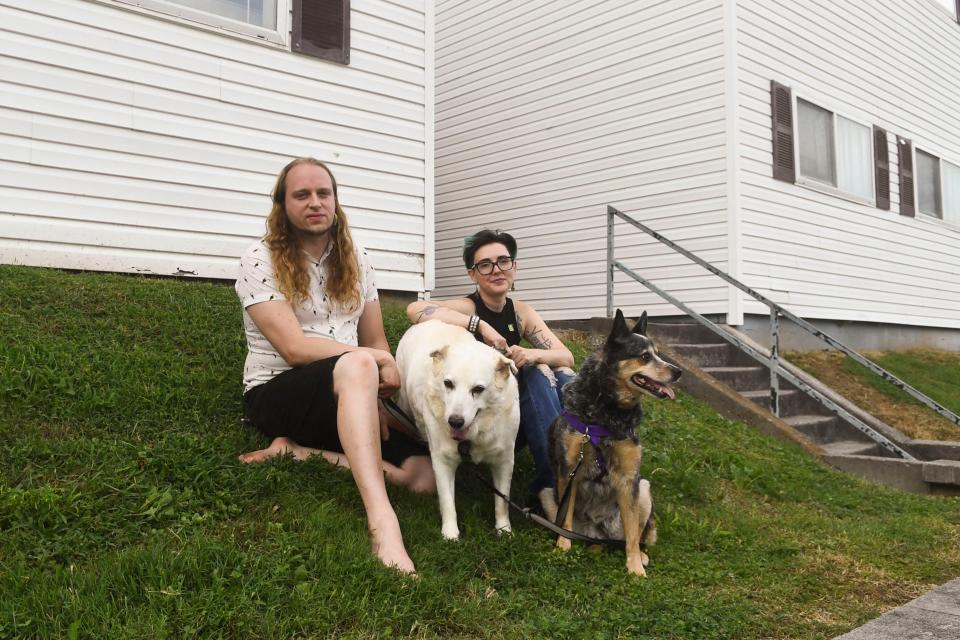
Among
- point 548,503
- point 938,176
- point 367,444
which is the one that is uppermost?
point 938,176

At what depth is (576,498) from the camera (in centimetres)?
379

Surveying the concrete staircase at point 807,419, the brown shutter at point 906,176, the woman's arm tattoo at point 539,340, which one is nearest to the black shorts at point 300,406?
the woman's arm tattoo at point 539,340

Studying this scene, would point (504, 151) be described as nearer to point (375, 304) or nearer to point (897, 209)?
point (897, 209)

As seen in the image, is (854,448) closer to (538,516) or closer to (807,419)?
(807,419)

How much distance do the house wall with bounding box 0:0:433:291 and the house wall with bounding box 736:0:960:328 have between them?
4.25m

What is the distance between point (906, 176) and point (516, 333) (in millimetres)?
10750

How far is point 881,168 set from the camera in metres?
11.6

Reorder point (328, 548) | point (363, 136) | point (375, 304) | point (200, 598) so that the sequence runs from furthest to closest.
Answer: point (363, 136) → point (375, 304) → point (328, 548) → point (200, 598)

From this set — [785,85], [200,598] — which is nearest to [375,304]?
[200,598]

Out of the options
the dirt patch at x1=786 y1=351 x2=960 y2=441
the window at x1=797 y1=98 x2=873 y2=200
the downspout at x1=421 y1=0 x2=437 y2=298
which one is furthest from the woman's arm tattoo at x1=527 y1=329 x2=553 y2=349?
the window at x1=797 y1=98 x2=873 y2=200

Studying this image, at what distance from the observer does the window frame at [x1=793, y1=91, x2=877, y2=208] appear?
989 centimetres

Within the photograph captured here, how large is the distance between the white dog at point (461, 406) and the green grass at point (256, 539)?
0.78 ft

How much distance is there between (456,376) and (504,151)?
8.95 m

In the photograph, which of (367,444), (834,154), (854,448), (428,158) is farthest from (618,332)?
(834,154)
